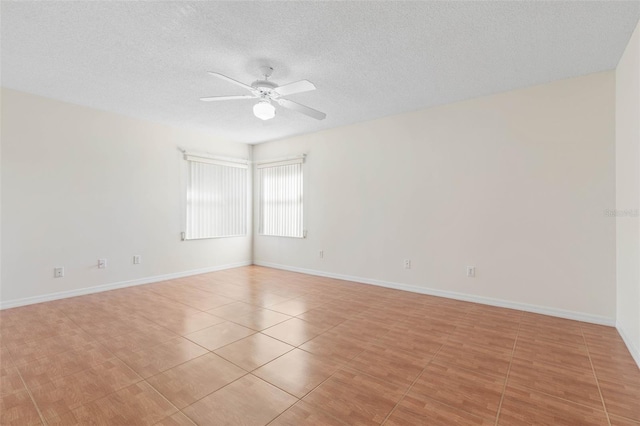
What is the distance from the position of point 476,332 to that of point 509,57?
2.64m

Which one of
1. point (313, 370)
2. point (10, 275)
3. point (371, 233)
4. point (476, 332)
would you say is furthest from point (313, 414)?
point (10, 275)

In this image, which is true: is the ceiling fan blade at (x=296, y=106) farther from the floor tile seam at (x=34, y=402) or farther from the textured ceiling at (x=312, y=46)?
the floor tile seam at (x=34, y=402)

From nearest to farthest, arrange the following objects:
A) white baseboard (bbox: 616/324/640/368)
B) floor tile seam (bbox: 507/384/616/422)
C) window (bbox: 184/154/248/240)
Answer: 1. floor tile seam (bbox: 507/384/616/422)
2. white baseboard (bbox: 616/324/640/368)
3. window (bbox: 184/154/248/240)

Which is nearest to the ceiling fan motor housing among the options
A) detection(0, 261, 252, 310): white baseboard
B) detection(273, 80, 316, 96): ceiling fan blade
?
detection(273, 80, 316, 96): ceiling fan blade

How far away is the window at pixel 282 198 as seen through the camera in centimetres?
571

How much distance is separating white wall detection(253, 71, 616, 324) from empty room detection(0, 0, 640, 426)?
0.08 feet

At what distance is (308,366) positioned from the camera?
221 cm

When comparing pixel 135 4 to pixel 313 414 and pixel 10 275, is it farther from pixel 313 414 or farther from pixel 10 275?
pixel 10 275

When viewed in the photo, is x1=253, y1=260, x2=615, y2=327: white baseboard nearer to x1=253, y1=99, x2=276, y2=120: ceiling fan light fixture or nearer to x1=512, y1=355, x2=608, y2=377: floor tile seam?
x1=512, y1=355, x2=608, y2=377: floor tile seam

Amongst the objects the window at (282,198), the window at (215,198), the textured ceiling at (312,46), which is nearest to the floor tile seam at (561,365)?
the textured ceiling at (312,46)

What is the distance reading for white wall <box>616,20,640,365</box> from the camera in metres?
2.33

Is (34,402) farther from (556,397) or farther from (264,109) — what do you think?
(556,397)

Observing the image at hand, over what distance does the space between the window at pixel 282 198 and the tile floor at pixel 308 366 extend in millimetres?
2341

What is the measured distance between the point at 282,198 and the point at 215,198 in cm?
131
